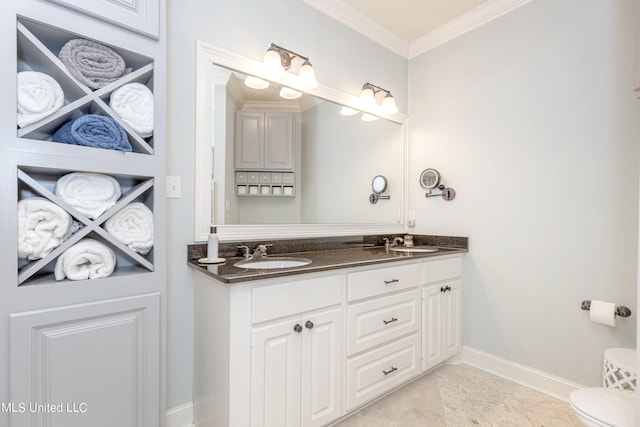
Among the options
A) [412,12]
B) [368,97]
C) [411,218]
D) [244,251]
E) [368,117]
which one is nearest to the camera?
[244,251]

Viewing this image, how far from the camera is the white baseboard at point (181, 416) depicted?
150 cm

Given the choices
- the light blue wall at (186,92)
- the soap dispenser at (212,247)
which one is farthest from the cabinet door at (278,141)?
the soap dispenser at (212,247)

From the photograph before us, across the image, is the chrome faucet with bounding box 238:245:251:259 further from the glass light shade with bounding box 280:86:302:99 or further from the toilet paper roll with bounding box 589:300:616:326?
the toilet paper roll with bounding box 589:300:616:326

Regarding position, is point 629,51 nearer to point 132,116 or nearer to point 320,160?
point 320,160

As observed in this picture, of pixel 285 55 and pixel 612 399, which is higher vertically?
pixel 285 55

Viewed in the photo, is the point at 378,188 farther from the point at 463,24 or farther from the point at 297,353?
the point at 297,353

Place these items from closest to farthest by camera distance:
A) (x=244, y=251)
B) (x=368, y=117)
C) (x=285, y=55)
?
(x=244, y=251)
(x=285, y=55)
(x=368, y=117)

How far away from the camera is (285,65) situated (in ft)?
6.01

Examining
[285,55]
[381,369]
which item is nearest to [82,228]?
[285,55]

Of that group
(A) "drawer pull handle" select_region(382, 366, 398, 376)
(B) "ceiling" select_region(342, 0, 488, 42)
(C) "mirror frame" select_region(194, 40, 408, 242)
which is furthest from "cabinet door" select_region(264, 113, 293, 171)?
(A) "drawer pull handle" select_region(382, 366, 398, 376)

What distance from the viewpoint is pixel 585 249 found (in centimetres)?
176

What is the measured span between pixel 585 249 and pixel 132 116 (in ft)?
7.96

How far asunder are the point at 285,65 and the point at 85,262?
1.45 m

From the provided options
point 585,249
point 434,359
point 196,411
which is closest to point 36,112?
point 196,411
